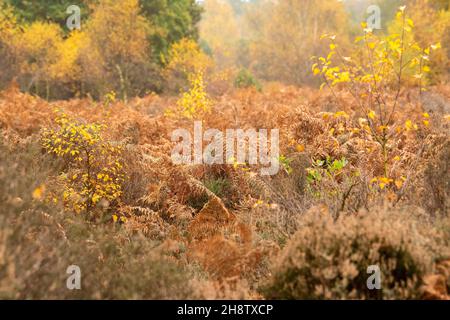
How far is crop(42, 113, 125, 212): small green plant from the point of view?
5.32 m

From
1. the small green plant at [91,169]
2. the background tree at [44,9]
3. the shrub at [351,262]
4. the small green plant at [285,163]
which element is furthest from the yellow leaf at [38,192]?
the background tree at [44,9]

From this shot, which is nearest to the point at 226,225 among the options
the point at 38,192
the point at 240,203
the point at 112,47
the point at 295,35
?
the point at 240,203

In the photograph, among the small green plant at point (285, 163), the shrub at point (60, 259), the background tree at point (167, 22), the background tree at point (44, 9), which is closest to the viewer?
the shrub at point (60, 259)

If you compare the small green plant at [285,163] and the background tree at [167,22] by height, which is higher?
the background tree at [167,22]

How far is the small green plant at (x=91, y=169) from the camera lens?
5324 millimetres

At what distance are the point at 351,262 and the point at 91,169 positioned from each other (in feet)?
12.0

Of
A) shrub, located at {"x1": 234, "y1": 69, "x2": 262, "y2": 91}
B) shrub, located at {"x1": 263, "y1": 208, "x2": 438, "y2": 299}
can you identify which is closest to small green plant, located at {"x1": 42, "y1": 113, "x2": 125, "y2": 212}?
shrub, located at {"x1": 263, "y1": 208, "x2": 438, "y2": 299}

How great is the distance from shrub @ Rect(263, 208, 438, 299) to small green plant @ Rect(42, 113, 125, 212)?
104 inches

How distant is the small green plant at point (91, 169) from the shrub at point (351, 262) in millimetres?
2637

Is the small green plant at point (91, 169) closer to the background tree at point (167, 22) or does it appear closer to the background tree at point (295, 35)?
the background tree at point (167, 22)

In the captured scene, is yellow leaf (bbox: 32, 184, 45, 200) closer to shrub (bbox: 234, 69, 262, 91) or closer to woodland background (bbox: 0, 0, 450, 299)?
woodland background (bbox: 0, 0, 450, 299)

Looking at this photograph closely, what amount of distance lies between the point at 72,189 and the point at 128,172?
1.02m

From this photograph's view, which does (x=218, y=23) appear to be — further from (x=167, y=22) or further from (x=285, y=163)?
(x=285, y=163)

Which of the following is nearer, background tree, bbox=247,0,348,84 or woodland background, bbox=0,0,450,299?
woodland background, bbox=0,0,450,299
